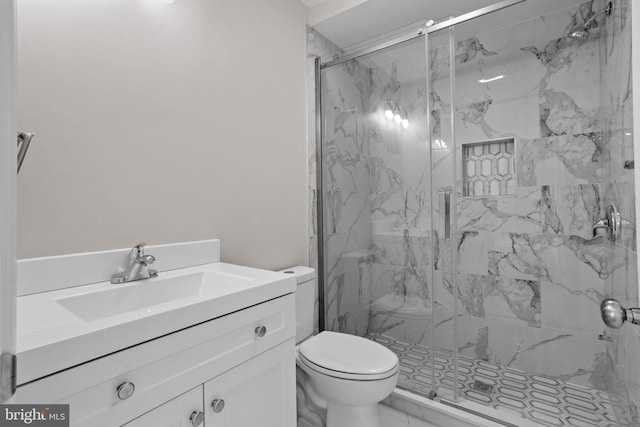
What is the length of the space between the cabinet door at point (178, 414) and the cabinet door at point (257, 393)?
0.09 feet

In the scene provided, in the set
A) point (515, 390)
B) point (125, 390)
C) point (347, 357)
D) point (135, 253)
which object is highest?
point (135, 253)

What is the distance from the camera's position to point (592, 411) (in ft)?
5.53

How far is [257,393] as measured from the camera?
1.02 meters

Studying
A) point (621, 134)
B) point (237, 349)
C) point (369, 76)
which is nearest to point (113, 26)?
point (237, 349)

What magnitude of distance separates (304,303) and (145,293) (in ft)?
2.69

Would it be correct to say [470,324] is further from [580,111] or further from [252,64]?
[252,64]

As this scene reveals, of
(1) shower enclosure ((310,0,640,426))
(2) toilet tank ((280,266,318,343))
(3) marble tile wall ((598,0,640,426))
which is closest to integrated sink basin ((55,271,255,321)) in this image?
(2) toilet tank ((280,266,318,343))

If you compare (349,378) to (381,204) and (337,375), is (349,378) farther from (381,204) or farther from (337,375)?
(381,204)

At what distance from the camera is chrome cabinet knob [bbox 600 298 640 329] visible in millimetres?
691

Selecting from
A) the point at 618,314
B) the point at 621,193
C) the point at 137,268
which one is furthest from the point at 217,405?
the point at 621,193

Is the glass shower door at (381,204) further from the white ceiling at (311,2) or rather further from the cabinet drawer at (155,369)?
the cabinet drawer at (155,369)

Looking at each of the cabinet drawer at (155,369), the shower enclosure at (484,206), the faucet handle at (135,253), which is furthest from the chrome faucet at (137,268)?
the shower enclosure at (484,206)

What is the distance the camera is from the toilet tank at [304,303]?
168 cm

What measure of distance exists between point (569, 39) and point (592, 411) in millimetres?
2139
